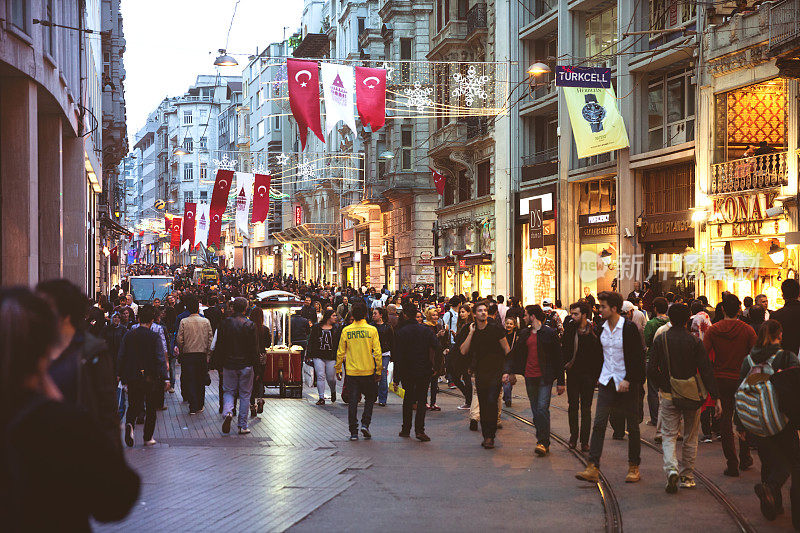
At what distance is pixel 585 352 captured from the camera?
35.6 feet

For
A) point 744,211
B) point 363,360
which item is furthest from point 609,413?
point 744,211

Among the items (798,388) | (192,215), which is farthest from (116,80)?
(798,388)

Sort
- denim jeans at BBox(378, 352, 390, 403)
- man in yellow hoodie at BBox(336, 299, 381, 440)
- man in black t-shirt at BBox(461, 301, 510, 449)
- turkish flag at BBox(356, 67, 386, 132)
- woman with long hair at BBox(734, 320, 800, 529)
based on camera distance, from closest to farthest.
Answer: woman with long hair at BBox(734, 320, 800, 529), man in black t-shirt at BBox(461, 301, 510, 449), man in yellow hoodie at BBox(336, 299, 381, 440), denim jeans at BBox(378, 352, 390, 403), turkish flag at BBox(356, 67, 386, 132)

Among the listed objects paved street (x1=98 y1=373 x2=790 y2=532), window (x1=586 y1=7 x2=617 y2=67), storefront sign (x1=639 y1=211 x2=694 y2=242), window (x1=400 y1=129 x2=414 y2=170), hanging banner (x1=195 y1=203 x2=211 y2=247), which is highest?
window (x1=586 y1=7 x2=617 y2=67)

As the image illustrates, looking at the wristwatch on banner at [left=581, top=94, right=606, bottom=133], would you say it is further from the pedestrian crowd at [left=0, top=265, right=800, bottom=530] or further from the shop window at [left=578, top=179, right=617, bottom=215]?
the pedestrian crowd at [left=0, top=265, right=800, bottom=530]

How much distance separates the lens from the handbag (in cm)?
903

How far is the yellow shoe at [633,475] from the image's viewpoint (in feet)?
31.0

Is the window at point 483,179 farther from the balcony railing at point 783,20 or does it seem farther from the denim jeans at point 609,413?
the denim jeans at point 609,413

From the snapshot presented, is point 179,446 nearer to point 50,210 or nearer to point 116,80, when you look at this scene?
point 50,210

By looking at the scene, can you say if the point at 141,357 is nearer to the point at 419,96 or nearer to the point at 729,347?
the point at 729,347

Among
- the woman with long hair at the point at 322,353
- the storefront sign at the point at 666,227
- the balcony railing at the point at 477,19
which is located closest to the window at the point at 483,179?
the balcony railing at the point at 477,19

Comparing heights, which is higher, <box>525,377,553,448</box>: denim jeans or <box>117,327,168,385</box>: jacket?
<box>117,327,168,385</box>: jacket

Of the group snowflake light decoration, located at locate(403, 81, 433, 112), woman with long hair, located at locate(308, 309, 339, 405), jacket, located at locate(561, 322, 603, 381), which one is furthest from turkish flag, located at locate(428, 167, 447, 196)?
jacket, located at locate(561, 322, 603, 381)

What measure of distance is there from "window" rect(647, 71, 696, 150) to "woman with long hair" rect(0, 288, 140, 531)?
23973mm
